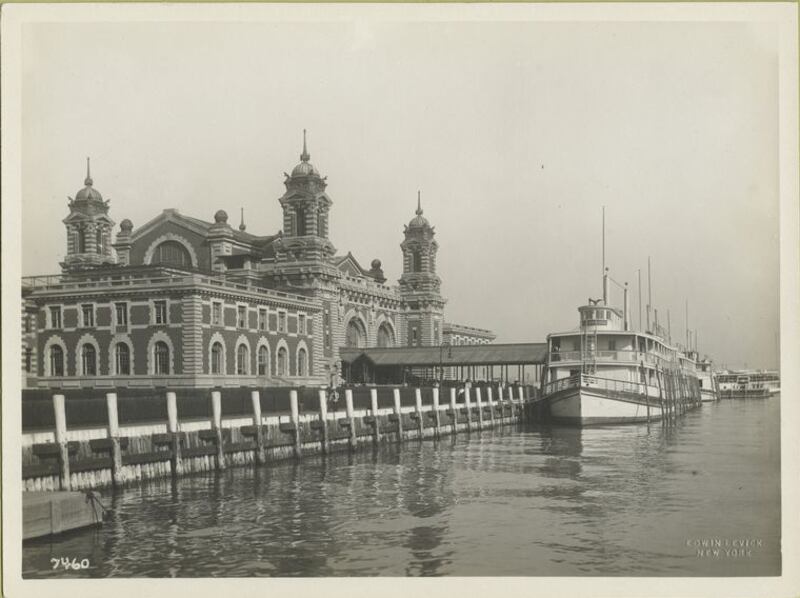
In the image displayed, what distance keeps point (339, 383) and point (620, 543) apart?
3055 inches

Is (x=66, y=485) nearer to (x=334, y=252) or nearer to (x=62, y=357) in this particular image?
(x=62, y=357)

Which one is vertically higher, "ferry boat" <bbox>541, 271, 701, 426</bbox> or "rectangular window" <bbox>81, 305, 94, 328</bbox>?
"rectangular window" <bbox>81, 305, 94, 328</bbox>

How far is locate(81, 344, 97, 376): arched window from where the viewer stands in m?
71.9

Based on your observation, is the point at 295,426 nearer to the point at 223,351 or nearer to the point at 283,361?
the point at 223,351

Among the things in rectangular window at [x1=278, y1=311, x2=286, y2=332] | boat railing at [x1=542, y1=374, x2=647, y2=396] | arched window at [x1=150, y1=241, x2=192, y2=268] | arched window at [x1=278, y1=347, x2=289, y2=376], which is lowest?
boat railing at [x1=542, y1=374, x2=647, y2=396]

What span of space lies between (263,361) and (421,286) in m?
47.0

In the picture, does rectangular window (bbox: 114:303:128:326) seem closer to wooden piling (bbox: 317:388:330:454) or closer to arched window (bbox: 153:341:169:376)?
arched window (bbox: 153:341:169:376)

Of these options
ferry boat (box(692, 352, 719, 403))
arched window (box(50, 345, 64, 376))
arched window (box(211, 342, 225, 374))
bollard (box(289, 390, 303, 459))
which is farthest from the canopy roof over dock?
bollard (box(289, 390, 303, 459))

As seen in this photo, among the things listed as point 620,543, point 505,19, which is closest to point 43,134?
point 505,19

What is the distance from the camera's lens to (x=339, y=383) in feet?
326

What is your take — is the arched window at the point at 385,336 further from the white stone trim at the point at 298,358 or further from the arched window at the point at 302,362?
the arched window at the point at 302,362

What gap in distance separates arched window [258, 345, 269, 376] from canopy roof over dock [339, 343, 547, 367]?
17745 mm

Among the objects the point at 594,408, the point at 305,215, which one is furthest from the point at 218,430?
the point at 305,215

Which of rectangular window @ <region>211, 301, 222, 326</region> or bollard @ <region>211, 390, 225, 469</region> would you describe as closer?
bollard @ <region>211, 390, 225, 469</region>
